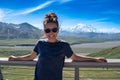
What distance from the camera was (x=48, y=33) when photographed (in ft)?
14.6

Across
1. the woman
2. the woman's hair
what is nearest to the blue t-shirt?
the woman

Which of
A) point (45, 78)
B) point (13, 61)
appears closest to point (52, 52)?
point (45, 78)

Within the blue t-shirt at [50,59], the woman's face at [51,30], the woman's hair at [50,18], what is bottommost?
the blue t-shirt at [50,59]

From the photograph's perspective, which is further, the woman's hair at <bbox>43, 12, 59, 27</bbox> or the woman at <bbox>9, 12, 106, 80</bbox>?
the woman's hair at <bbox>43, 12, 59, 27</bbox>

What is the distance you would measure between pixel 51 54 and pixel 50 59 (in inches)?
2.9

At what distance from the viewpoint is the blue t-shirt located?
4246mm

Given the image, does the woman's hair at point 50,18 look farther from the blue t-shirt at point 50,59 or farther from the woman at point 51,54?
the blue t-shirt at point 50,59

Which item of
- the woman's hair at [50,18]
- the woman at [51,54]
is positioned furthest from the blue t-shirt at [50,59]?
the woman's hair at [50,18]

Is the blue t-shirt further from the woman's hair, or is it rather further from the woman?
the woman's hair

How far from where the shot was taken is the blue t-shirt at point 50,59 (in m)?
4.25

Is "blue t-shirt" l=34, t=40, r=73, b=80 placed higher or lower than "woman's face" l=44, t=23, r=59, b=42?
lower

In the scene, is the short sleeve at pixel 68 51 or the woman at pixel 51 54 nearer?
the woman at pixel 51 54

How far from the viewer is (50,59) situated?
429 cm

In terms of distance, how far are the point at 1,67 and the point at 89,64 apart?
4.45ft
